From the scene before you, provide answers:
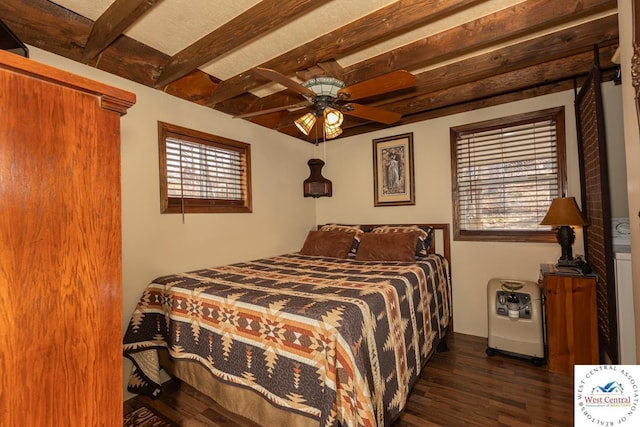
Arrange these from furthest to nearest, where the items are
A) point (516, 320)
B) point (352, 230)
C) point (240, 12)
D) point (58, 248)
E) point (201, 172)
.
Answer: point (352, 230)
point (201, 172)
point (516, 320)
point (240, 12)
point (58, 248)

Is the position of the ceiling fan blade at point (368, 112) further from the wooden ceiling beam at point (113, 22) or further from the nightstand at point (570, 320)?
the nightstand at point (570, 320)

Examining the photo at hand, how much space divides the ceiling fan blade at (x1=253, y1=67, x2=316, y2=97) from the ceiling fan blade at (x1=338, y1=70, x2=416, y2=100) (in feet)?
0.76

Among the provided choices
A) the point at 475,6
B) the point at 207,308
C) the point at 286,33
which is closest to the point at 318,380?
the point at 207,308

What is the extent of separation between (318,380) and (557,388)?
1.91m

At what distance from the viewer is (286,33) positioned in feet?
6.62

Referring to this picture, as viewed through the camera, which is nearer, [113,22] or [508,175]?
[113,22]

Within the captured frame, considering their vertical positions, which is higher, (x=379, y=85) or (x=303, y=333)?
(x=379, y=85)

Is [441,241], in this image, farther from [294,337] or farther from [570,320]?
[294,337]

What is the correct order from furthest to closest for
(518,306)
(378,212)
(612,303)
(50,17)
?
(378,212) → (518,306) → (612,303) → (50,17)

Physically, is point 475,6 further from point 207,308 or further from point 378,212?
point 207,308

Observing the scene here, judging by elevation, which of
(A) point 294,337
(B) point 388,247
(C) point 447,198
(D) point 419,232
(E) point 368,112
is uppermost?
(E) point 368,112

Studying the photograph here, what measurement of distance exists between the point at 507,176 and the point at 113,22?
11.3 ft

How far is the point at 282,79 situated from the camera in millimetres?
1663

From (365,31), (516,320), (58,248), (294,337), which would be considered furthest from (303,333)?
(516,320)
